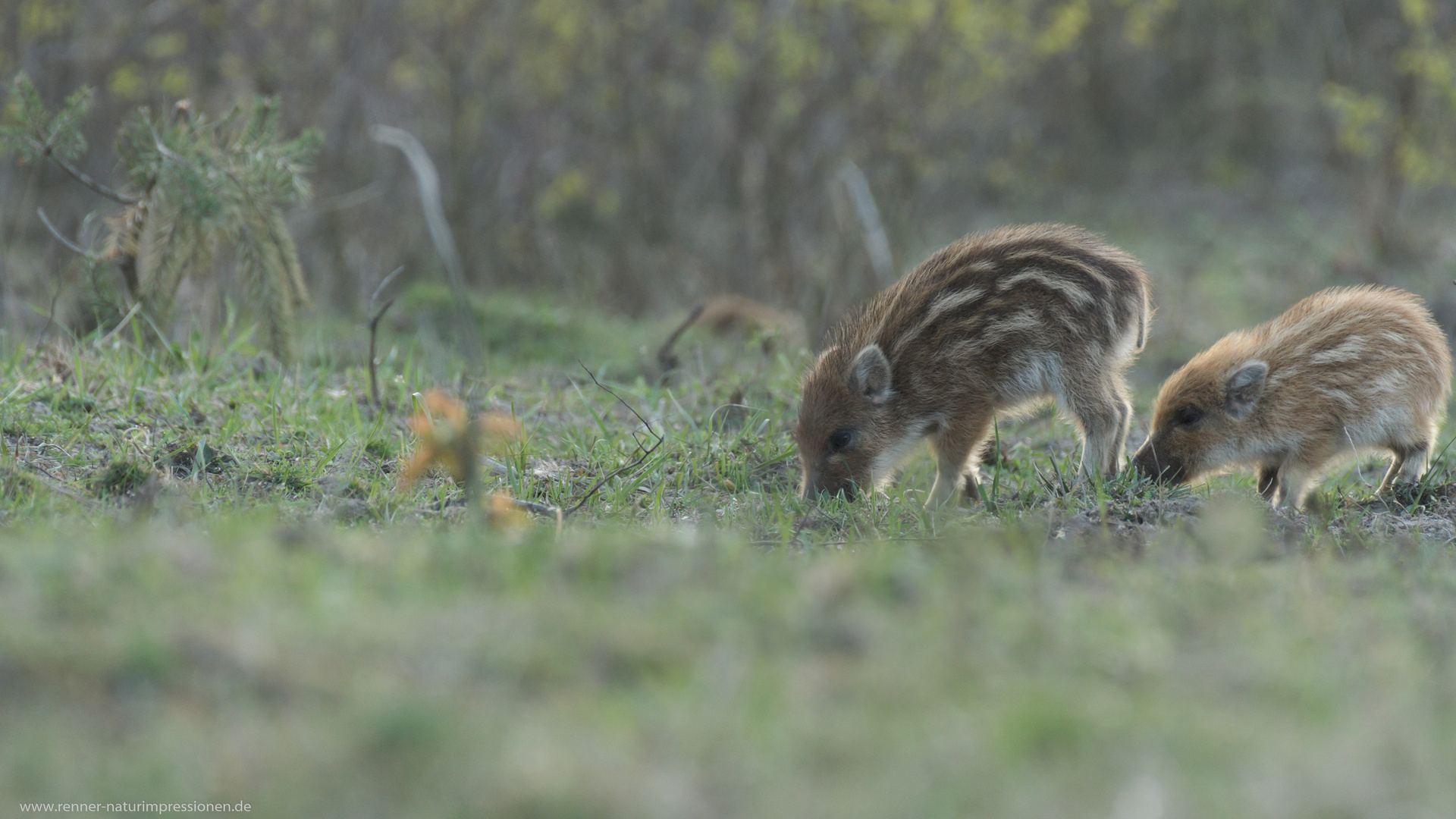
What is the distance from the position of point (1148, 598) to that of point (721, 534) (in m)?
1.39

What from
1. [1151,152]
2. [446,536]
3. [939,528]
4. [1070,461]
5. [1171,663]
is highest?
[1171,663]

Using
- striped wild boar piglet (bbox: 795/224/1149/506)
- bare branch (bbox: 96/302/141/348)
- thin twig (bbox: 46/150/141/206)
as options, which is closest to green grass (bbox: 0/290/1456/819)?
striped wild boar piglet (bbox: 795/224/1149/506)

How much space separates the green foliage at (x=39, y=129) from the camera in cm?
578

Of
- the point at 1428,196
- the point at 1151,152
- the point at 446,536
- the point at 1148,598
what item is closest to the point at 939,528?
the point at 1148,598

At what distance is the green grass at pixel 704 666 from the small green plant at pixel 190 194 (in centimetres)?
196

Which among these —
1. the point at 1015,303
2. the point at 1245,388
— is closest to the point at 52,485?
the point at 1015,303

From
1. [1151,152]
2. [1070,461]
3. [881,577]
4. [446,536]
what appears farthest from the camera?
[1151,152]

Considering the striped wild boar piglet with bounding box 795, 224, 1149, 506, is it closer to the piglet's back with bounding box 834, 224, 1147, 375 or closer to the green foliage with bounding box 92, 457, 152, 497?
the piglet's back with bounding box 834, 224, 1147, 375

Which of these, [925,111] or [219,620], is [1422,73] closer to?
[925,111]

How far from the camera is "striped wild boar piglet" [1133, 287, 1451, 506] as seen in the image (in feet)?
18.2

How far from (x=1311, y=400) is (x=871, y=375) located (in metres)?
2.02

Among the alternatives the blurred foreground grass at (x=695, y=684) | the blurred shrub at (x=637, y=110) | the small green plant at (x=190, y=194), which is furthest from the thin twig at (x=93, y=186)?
the blurred shrub at (x=637, y=110)

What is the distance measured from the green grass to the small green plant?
1.96 meters

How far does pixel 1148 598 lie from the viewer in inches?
122
